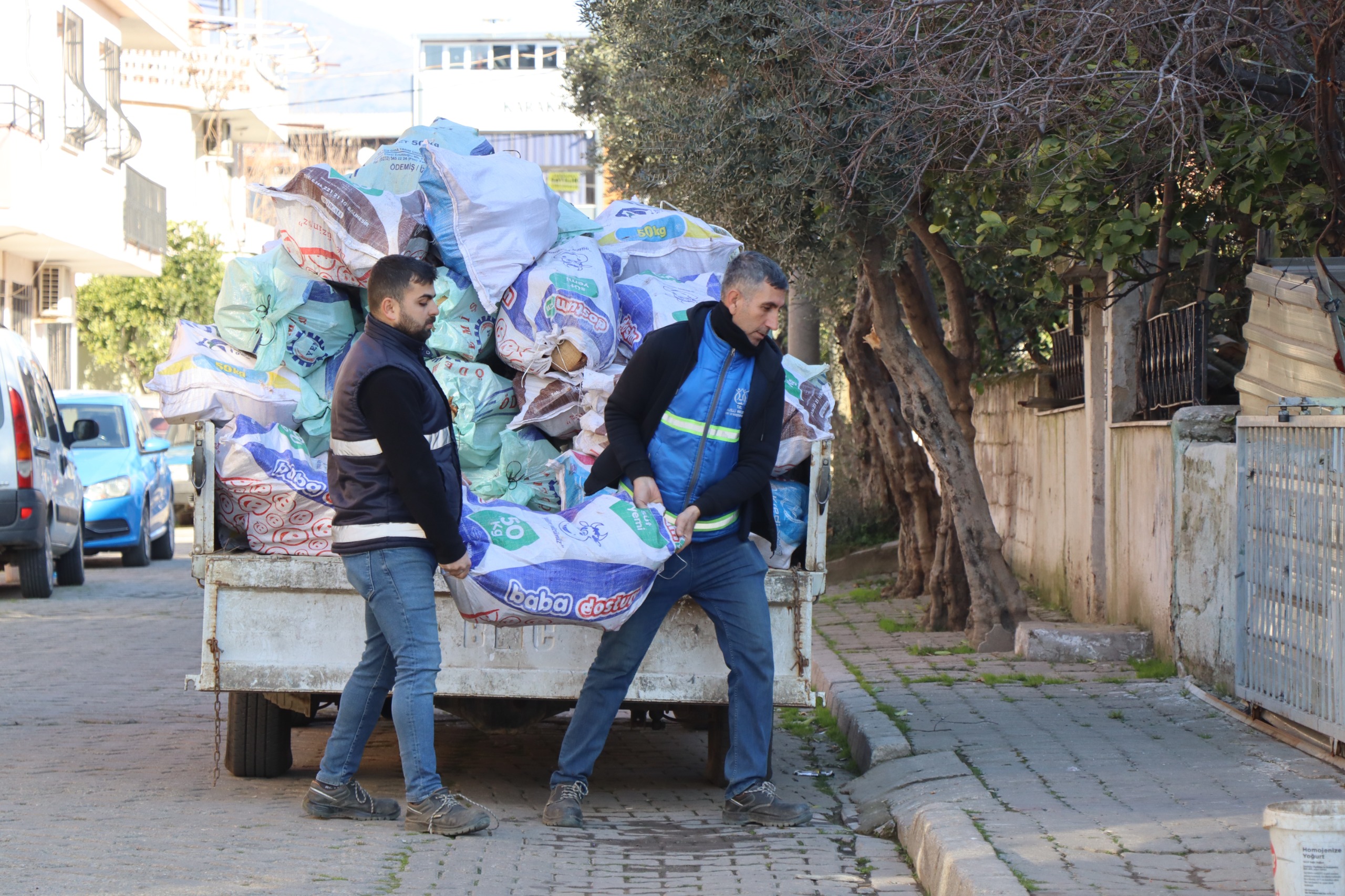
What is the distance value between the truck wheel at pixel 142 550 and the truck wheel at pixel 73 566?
2175 mm

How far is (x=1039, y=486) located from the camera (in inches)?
498

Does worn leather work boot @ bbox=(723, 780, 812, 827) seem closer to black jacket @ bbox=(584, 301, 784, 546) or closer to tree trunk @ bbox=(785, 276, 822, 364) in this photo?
black jacket @ bbox=(584, 301, 784, 546)

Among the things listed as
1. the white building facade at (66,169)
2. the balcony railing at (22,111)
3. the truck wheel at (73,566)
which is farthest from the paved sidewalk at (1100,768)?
the white building facade at (66,169)

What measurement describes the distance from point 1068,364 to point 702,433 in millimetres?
6569

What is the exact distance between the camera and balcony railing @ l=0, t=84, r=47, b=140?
21.5m

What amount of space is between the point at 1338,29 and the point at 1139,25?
735mm

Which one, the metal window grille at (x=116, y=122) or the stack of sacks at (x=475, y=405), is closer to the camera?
the stack of sacks at (x=475, y=405)

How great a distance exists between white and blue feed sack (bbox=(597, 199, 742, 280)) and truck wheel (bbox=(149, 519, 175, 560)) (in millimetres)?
13140

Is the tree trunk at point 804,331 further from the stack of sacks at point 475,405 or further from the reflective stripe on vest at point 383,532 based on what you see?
the reflective stripe on vest at point 383,532

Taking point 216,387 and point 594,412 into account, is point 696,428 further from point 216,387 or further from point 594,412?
point 216,387

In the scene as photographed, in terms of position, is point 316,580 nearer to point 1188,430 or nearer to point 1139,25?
point 1139,25

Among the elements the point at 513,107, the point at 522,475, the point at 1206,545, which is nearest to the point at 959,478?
the point at 1206,545

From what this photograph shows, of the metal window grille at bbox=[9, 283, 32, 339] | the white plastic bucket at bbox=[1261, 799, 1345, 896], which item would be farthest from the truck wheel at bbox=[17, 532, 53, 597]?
the metal window grille at bbox=[9, 283, 32, 339]

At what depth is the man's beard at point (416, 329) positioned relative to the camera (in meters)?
5.43
